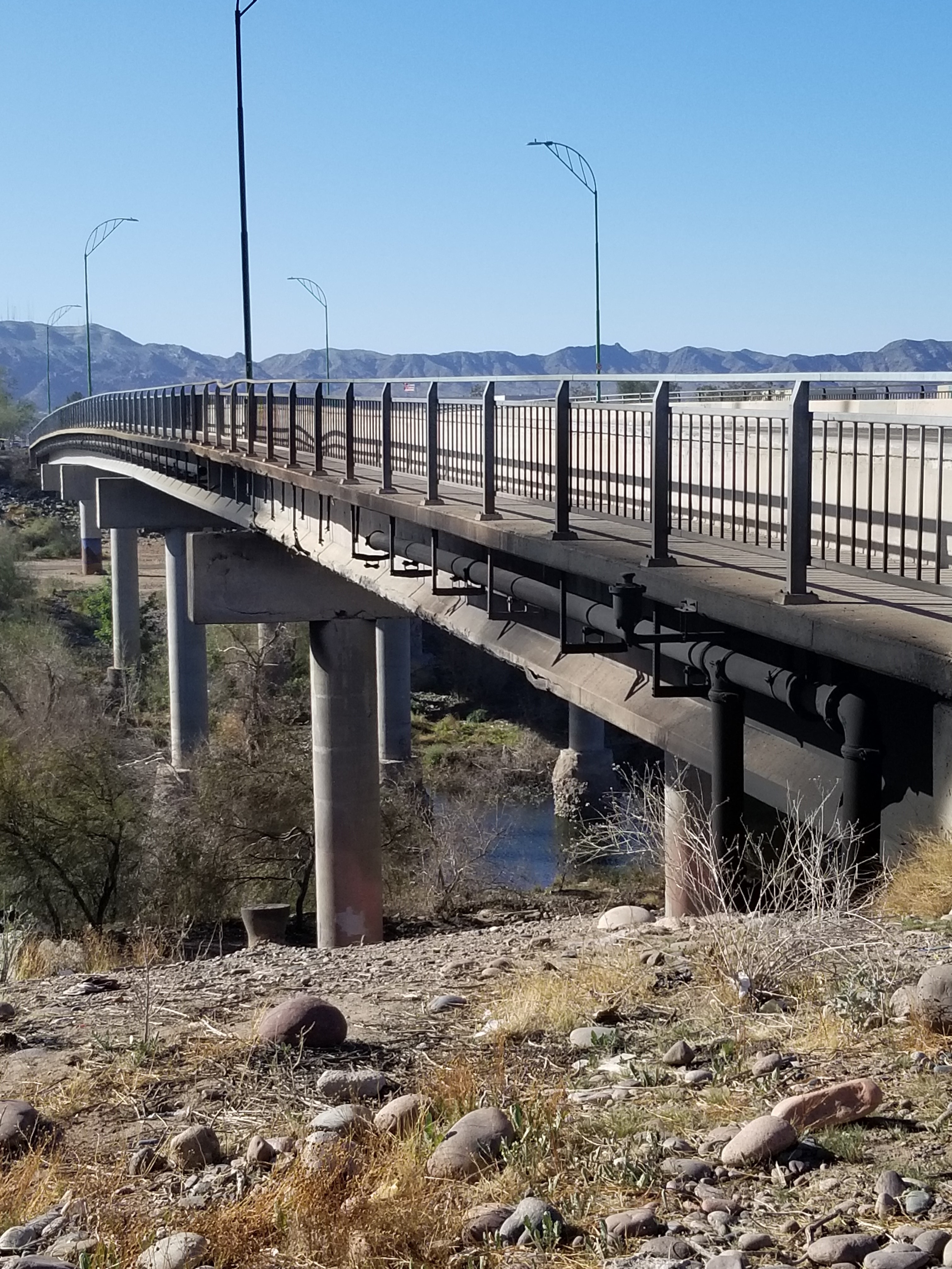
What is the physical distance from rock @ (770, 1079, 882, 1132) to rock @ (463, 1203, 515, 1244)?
3.37 feet

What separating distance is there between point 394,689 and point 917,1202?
128 ft

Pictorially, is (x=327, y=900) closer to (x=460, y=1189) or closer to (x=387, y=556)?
(x=387, y=556)

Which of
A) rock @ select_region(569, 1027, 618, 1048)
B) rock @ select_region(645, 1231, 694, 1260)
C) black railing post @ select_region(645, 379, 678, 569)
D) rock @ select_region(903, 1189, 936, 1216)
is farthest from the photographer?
black railing post @ select_region(645, 379, 678, 569)

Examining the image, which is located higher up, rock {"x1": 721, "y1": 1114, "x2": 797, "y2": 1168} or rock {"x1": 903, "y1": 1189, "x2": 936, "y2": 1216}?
rock {"x1": 903, "y1": 1189, "x2": 936, "y2": 1216}

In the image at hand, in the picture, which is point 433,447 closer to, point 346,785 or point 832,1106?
point 832,1106

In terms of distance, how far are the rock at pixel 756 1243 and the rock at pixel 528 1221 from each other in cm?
57

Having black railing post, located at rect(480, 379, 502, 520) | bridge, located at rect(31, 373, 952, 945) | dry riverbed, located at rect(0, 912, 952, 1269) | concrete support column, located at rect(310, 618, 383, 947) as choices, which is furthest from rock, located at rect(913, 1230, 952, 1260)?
concrete support column, located at rect(310, 618, 383, 947)

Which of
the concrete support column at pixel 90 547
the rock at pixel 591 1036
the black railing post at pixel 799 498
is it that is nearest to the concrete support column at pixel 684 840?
the black railing post at pixel 799 498

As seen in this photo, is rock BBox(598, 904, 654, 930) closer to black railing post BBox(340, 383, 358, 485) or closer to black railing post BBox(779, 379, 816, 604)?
black railing post BBox(779, 379, 816, 604)

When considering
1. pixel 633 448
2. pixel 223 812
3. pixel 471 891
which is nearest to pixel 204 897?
pixel 223 812

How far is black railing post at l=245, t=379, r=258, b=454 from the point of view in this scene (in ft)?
70.8

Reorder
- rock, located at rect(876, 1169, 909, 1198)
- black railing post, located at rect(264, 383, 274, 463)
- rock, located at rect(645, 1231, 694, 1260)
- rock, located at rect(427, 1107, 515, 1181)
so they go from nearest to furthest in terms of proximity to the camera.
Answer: rock, located at rect(645, 1231, 694, 1260)
rock, located at rect(876, 1169, 909, 1198)
rock, located at rect(427, 1107, 515, 1181)
black railing post, located at rect(264, 383, 274, 463)

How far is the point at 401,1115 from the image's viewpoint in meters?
5.88

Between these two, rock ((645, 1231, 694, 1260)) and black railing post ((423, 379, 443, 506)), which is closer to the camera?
rock ((645, 1231, 694, 1260))
